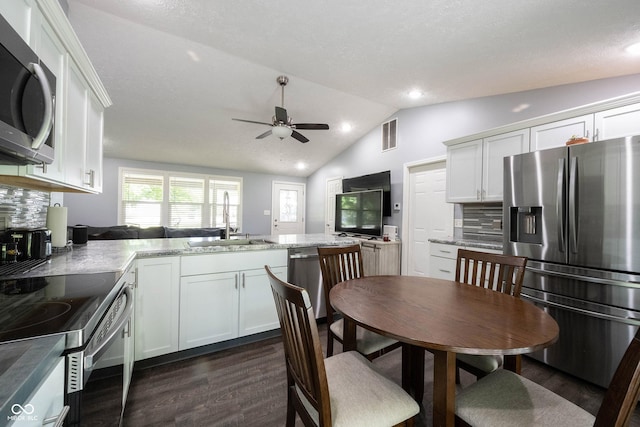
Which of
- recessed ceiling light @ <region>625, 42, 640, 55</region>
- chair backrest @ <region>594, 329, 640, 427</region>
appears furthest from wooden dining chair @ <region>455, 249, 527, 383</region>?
recessed ceiling light @ <region>625, 42, 640, 55</region>

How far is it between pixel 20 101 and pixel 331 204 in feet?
18.2

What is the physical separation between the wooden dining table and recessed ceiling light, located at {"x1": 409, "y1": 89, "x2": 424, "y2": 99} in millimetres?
2717

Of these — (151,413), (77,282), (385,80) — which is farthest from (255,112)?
(151,413)

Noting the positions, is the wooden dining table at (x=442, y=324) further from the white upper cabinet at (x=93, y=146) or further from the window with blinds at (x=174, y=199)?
the window with blinds at (x=174, y=199)

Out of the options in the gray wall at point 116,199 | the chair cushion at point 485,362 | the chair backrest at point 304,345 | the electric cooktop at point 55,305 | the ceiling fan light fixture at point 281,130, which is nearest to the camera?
the electric cooktop at point 55,305

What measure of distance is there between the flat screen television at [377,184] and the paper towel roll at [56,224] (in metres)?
3.98

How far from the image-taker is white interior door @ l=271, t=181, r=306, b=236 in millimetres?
7184

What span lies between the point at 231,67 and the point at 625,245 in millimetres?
4054

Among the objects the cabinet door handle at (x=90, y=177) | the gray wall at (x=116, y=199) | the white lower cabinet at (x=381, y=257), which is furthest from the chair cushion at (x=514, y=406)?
the gray wall at (x=116, y=199)

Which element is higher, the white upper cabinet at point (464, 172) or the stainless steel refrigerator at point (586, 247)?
the white upper cabinet at point (464, 172)

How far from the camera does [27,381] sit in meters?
0.53

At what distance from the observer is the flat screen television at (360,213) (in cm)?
453

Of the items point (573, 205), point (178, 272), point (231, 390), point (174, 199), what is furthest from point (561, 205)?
point (174, 199)

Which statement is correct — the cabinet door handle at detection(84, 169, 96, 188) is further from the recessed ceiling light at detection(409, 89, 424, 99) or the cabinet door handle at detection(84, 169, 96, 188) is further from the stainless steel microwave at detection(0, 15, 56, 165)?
the recessed ceiling light at detection(409, 89, 424, 99)
